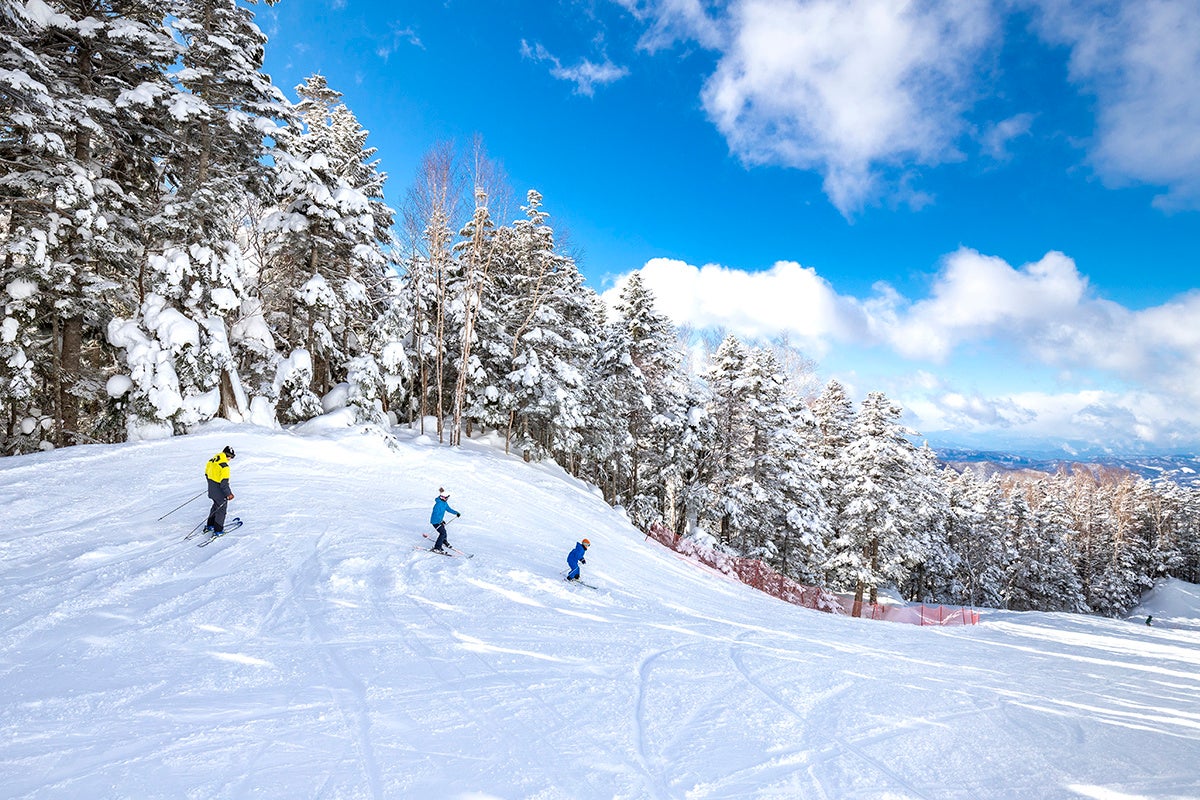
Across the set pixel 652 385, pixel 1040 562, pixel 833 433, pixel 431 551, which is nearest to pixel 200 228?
pixel 431 551

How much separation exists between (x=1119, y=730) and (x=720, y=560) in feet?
53.2

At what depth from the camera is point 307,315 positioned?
59.1ft

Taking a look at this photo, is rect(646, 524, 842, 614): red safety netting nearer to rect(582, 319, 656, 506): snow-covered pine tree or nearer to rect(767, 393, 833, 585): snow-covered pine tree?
rect(767, 393, 833, 585): snow-covered pine tree

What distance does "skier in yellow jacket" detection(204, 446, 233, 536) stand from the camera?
930cm

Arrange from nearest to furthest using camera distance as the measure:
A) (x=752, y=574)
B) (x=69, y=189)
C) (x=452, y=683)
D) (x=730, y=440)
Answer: (x=452, y=683)
(x=69, y=189)
(x=752, y=574)
(x=730, y=440)

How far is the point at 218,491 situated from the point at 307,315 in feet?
34.3

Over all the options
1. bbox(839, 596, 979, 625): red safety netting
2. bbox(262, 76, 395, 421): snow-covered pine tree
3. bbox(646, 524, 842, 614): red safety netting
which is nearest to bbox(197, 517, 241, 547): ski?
bbox(262, 76, 395, 421): snow-covered pine tree

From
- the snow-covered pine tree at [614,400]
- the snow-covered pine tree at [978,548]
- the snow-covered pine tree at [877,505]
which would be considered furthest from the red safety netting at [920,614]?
the snow-covered pine tree at [978,548]

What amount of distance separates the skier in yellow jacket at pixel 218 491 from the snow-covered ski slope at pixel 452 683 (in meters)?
0.43

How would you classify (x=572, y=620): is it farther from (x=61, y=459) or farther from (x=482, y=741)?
(x=61, y=459)

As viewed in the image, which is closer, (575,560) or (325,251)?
(575,560)

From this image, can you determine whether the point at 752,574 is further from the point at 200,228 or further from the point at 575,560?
the point at 200,228

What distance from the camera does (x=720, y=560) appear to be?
22156mm

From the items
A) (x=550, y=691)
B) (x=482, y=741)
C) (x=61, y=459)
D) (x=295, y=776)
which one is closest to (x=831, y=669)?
(x=550, y=691)
